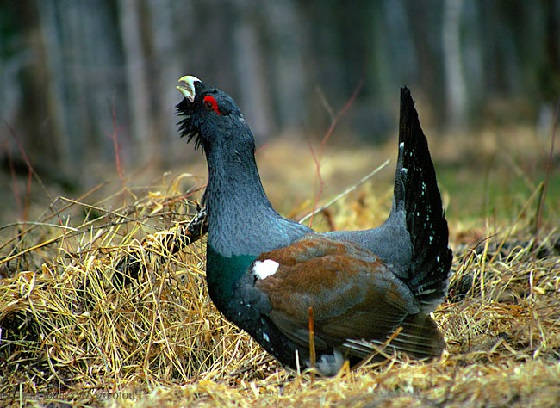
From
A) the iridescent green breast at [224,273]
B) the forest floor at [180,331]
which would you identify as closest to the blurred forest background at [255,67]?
the forest floor at [180,331]

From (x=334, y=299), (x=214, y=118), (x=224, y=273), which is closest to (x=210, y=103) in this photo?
(x=214, y=118)

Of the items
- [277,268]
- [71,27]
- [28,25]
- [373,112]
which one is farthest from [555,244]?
[71,27]

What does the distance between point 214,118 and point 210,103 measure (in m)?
0.09

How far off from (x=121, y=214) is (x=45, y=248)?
60 cm

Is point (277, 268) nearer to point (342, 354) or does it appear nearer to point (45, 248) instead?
point (342, 354)

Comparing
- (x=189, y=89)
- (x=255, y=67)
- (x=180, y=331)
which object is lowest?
(x=180, y=331)

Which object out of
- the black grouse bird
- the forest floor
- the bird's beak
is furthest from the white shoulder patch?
the bird's beak

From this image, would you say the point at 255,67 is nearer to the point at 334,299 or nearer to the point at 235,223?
the point at 235,223

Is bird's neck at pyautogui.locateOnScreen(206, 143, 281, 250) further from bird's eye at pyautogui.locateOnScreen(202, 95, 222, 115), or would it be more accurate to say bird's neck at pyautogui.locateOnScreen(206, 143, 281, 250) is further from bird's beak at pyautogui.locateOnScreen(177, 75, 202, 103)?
bird's beak at pyautogui.locateOnScreen(177, 75, 202, 103)

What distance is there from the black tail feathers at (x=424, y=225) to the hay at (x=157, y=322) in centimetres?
39

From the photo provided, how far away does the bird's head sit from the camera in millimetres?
3906

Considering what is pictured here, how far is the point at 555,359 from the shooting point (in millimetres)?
3443

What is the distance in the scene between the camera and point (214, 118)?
3.93 m

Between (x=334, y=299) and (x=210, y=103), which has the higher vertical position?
(x=210, y=103)
